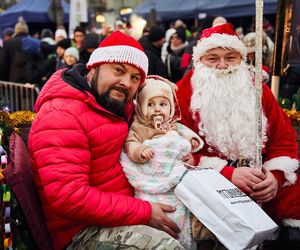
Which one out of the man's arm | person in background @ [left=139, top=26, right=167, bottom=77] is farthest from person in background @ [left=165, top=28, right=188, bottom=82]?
the man's arm

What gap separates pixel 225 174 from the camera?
308 cm

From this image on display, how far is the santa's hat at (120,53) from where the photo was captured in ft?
9.02

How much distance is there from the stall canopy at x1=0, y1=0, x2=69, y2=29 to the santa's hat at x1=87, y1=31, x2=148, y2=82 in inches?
575

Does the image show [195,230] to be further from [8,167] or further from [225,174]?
[8,167]

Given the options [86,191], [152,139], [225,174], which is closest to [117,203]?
[86,191]

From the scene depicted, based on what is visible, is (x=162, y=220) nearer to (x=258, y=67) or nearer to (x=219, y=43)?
(x=258, y=67)

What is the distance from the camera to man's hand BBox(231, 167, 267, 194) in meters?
2.98

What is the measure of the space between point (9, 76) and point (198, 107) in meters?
5.77

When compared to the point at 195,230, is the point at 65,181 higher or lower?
higher

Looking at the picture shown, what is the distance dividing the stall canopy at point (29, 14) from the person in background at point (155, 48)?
10693 mm

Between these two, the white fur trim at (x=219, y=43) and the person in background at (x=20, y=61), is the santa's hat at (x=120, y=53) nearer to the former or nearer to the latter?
the white fur trim at (x=219, y=43)

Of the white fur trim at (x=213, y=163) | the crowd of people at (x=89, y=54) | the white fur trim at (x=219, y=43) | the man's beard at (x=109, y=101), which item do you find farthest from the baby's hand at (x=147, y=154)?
the crowd of people at (x=89, y=54)

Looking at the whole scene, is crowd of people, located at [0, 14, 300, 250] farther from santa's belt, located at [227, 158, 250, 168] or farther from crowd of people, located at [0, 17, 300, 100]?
crowd of people, located at [0, 17, 300, 100]

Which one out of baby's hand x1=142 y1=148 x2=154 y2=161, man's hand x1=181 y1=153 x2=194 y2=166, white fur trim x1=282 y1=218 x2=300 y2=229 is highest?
baby's hand x1=142 y1=148 x2=154 y2=161
